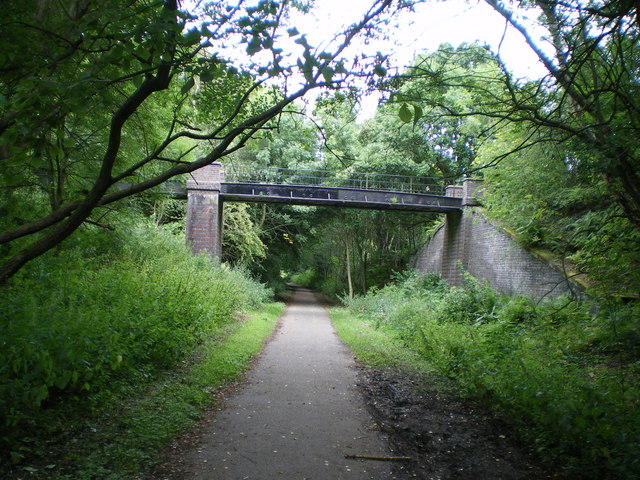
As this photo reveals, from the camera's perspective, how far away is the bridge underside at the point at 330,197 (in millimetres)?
17672

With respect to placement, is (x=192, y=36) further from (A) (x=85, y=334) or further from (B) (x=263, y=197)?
(B) (x=263, y=197)

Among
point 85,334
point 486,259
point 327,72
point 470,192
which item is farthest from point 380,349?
point 470,192

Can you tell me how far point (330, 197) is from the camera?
1783 centimetres

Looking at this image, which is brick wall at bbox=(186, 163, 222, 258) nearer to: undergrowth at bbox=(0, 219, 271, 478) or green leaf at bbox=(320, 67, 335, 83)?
undergrowth at bbox=(0, 219, 271, 478)

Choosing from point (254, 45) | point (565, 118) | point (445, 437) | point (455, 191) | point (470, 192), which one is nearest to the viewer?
point (254, 45)

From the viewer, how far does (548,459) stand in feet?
13.2

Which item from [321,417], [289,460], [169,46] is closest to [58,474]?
[289,460]

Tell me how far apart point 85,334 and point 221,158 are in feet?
9.68

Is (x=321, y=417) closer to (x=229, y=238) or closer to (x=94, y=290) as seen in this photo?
(x=94, y=290)

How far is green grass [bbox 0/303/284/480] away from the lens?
3471mm

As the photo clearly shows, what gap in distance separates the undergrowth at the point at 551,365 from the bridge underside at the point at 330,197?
453cm

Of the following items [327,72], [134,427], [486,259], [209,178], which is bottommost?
[134,427]

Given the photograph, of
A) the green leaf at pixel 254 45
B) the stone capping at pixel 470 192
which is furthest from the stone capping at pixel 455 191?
the green leaf at pixel 254 45

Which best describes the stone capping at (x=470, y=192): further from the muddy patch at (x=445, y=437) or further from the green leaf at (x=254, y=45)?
the green leaf at (x=254, y=45)
